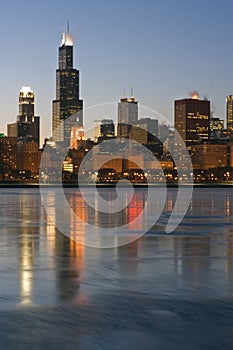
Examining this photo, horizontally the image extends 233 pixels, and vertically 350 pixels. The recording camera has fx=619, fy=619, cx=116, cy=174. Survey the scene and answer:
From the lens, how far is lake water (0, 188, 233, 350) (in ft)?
27.3

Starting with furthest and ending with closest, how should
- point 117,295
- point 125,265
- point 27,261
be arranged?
1. point 27,261
2. point 125,265
3. point 117,295

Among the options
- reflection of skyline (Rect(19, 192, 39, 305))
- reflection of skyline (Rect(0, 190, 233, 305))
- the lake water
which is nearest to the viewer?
the lake water

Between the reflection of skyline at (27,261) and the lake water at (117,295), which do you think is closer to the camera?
the lake water at (117,295)

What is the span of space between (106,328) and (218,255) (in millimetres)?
8972

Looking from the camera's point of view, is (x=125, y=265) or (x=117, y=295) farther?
(x=125, y=265)

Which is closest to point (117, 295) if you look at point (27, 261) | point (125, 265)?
point (125, 265)

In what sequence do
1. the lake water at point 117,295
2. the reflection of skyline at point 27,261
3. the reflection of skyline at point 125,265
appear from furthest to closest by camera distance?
the reflection of skyline at point 125,265, the reflection of skyline at point 27,261, the lake water at point 117,295

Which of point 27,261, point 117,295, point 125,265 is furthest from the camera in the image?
point 27,261

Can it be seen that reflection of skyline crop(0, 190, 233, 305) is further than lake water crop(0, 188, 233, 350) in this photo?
Yes

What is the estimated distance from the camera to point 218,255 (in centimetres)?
1725

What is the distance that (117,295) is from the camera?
37.0ft

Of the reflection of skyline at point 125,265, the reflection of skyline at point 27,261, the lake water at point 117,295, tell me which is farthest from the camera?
the reflection of skyline at point 125,265

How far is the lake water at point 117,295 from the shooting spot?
27.3ft

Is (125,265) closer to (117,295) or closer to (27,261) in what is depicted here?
(27,261)
